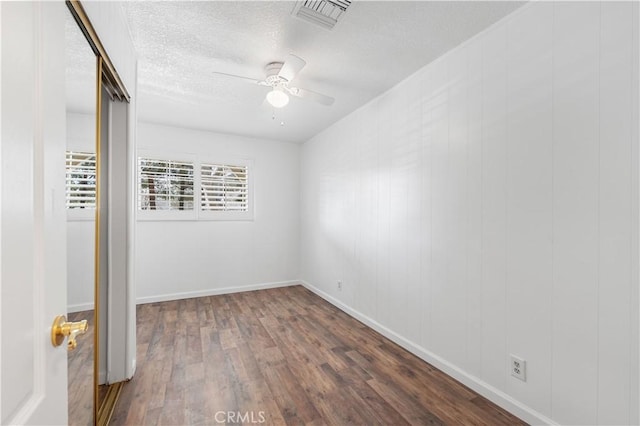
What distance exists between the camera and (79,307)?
4.15ft

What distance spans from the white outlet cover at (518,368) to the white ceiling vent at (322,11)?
7.86 feet

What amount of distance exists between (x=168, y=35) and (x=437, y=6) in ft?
5.84

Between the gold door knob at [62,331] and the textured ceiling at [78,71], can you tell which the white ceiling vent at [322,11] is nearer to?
the textured ceiling at [78,71]

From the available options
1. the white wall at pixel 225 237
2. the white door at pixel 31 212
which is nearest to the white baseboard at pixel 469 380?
the white wall at pixel 225 237

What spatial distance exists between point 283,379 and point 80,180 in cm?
183

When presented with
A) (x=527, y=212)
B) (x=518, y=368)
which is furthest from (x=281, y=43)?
(x=518, y=368)

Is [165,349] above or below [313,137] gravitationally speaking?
below

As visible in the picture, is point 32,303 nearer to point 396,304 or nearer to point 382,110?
point 396,304

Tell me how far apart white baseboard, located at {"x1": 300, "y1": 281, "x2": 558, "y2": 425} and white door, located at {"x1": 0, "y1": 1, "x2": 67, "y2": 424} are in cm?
224

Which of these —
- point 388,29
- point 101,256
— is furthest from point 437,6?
point 101,256

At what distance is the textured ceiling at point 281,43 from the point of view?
1754 mm

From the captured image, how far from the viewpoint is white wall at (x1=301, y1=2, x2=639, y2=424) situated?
1.39 m

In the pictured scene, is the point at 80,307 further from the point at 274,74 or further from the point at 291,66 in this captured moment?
the point at 274,74

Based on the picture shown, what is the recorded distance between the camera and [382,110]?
2994 millimetres
